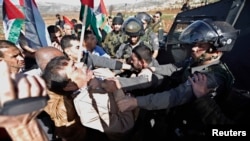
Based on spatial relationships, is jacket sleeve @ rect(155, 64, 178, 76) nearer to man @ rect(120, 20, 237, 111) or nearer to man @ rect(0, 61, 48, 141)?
man @ rect(120, 20, 237, 111)

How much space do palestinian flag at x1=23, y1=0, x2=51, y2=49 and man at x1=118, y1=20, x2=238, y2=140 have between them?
2232mm

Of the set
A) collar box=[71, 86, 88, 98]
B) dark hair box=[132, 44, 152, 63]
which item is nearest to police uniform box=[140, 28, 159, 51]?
dark hair box=[132, 44, 152, 63]

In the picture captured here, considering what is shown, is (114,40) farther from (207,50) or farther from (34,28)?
(207,50)

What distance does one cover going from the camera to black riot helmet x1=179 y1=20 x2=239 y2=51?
250 centimetres

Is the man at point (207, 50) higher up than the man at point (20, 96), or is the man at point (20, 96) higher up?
the man at point (20, 96)

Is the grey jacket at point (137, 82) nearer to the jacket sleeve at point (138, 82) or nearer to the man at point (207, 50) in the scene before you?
the jacket sleeve at point (138, 82)

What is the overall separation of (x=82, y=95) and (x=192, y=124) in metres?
0.98

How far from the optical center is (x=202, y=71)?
8.16ft

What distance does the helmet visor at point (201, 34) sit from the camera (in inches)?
98.9

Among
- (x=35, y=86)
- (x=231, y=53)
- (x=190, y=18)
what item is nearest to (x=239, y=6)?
(x=231, y=53)

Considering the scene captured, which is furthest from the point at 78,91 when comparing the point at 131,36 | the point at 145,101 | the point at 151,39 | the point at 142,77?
the point at 151,39

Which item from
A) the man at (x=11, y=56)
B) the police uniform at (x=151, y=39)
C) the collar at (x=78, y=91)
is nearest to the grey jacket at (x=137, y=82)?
the collar at (x=78, y=91)

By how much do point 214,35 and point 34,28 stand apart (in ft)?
8.93

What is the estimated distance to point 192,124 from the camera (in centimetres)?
252
